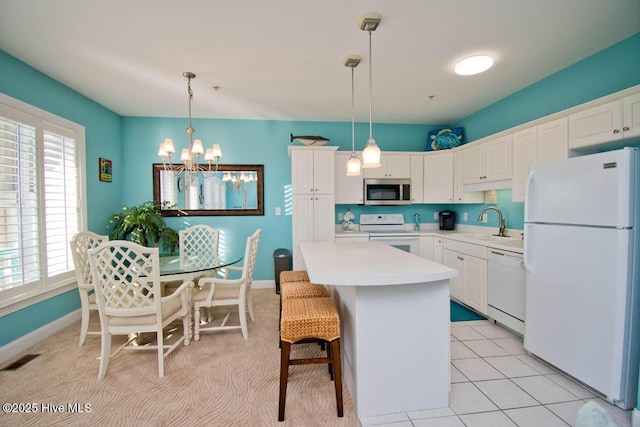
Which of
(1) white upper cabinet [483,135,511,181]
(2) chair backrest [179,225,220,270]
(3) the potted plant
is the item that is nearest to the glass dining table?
(2) chair backrest [179,225,220,270]

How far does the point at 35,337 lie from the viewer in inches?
98.3

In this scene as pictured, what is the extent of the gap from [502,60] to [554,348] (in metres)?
2.43

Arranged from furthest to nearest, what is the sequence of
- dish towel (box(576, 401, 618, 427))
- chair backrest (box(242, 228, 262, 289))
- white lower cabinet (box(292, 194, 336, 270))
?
white lower cabinet (box(292, 194, 336, 270)) → chair backrest (box(242, 228, 262, 289)) → dish towel (box(576, 401, 618, 427))

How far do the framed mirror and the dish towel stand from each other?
3.72m

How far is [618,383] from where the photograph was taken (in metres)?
1.62

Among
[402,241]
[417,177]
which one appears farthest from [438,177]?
[402,241]

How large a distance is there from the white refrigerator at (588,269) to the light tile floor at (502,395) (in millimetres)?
119

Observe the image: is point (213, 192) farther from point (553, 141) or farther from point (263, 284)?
point (553, 141)

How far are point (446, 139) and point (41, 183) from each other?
4.86 metres

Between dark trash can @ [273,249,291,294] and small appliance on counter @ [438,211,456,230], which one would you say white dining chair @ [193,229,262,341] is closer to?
dark trash can @ [273,249,291,294]

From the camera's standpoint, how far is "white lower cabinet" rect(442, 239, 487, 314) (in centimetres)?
291

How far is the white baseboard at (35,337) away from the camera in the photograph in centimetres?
224

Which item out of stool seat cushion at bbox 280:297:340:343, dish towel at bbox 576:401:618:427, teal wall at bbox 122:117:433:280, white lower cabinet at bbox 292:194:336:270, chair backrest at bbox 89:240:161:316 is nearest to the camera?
dish towel at bbox 576:401:618:427

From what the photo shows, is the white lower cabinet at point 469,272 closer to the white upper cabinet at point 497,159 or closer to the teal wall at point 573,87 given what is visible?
the white upper cabinet at point 497,159
